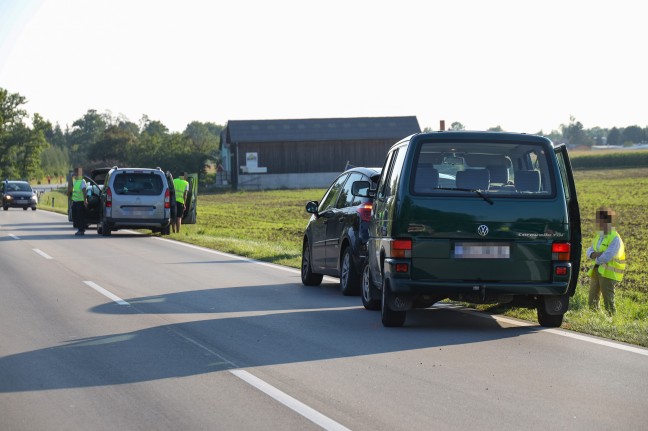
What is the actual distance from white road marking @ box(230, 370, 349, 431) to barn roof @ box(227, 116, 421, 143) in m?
89.9

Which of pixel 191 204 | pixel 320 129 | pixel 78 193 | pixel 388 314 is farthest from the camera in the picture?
pixel 320 129

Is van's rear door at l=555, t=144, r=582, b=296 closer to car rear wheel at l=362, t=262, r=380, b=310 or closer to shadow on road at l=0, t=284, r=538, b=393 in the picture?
shadow on road at l=0, t=284, r=538, b=393

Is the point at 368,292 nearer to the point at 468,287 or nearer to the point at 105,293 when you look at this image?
the point at 468,287

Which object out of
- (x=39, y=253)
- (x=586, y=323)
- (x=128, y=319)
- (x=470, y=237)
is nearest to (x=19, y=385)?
(x=128, y=319)

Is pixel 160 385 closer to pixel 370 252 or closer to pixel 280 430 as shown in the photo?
pixel 280 430

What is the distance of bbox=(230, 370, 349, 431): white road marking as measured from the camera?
22.4 ft

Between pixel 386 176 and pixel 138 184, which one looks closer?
pixel 386 176

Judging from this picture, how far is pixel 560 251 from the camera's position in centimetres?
1080

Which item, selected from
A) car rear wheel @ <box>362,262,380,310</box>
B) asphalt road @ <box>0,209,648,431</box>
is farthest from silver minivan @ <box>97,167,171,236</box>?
car rear wheel @ <box>362,262,380,310</box>

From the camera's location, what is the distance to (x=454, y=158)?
1115 cm

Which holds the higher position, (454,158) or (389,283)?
(454,158)

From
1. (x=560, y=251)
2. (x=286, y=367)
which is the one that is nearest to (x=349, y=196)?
(x=560, y=251)

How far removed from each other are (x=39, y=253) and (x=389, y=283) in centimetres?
1343

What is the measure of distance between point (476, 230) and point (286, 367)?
2.77 metres
